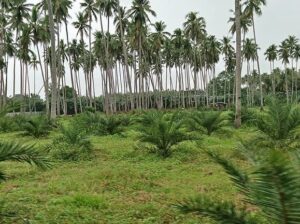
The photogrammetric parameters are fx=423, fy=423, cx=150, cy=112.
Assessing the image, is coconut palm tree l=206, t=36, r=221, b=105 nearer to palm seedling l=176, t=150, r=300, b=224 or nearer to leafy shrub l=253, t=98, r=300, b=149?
leafy shrub l=253, t=98, r=300, b=149

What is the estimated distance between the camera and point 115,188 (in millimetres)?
8719

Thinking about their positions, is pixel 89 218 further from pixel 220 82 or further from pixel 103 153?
pixel 220 82

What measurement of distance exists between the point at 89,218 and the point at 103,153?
21.9 ft

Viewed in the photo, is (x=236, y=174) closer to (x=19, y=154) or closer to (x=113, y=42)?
(x=19, y=154)

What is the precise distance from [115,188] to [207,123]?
28.7 feet

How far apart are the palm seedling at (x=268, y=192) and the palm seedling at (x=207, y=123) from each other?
13515mm

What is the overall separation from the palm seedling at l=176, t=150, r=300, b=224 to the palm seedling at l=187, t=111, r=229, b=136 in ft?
44.3

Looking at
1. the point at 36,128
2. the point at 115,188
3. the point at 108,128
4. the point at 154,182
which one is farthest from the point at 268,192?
the point at 36,128

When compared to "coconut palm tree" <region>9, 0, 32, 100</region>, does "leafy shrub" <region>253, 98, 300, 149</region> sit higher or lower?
lower

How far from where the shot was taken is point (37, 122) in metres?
18.8

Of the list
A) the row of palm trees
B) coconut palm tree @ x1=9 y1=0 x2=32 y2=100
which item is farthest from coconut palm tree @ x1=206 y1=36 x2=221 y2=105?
coconut palm tree @ x1=9 y1=0 x2=32 y2=100

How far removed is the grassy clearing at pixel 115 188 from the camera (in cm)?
683

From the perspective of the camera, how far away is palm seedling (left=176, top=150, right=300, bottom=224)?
2.49 meters

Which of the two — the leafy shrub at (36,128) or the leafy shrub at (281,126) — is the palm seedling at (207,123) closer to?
the leafy shrub at (281,126)
